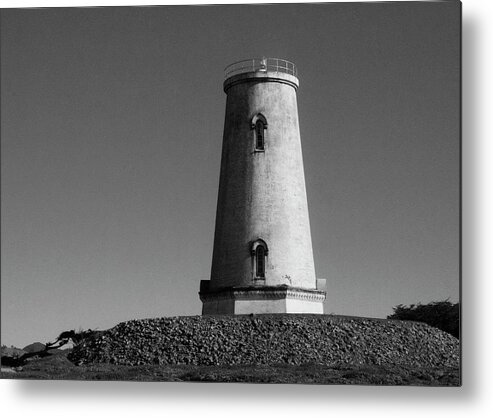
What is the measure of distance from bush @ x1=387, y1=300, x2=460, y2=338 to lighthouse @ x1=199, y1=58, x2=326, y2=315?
2.51 m

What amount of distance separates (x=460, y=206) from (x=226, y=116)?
22.9 feet

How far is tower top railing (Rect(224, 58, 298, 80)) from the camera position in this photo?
18.8 m

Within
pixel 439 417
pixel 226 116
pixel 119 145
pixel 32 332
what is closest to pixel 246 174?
pixel 226 116

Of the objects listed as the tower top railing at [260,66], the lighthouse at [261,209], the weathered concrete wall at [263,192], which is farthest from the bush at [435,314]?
the tower top railing at [260,66]

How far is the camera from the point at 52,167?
17719 mm

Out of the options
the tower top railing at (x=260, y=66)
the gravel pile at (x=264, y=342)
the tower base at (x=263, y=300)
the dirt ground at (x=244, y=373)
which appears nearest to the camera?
the dirt ground at (x=244, y=373)

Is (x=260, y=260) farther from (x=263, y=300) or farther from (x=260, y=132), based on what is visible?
(x=260, y=132)

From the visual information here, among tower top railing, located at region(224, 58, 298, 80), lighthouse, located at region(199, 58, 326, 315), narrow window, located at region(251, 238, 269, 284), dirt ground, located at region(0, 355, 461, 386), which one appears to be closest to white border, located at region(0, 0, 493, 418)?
dirt ground, located at region(0, 355, 461, 386)

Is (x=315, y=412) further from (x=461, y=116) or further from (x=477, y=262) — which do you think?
(x=461, y=116)

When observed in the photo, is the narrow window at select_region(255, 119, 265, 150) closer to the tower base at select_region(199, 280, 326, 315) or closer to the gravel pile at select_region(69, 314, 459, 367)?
the tower base at select_region(199, 280, 326, 315)

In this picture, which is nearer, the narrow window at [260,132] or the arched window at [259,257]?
the arched window at [259,257]

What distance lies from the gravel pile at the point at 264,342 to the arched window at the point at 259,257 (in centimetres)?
128

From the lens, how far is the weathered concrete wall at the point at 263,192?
68.8 feet

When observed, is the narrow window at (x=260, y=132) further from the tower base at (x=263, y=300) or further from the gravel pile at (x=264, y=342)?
the gravel pile at (x=264, y=342)
